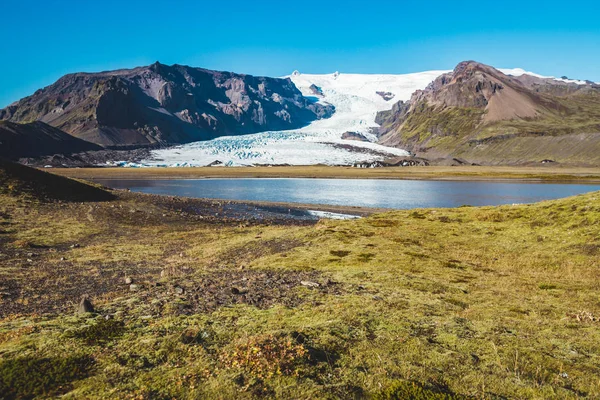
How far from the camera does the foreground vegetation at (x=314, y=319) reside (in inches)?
324

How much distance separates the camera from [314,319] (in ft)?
40.0

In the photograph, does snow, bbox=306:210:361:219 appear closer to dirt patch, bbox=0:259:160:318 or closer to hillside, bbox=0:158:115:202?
hillside, bbox=0:158:115:202

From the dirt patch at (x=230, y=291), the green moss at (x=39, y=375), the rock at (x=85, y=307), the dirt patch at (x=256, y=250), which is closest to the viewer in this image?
the green moss at (x=39, y=375)

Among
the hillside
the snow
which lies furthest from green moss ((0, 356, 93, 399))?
the snow

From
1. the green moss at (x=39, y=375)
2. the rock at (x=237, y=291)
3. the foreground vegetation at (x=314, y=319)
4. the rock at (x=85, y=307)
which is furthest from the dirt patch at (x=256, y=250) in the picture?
the green moss at (x=39, y=375)

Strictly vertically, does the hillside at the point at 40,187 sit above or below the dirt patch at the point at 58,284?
above

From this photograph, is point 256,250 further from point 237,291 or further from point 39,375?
point 39,375

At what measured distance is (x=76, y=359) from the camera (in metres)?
8.85

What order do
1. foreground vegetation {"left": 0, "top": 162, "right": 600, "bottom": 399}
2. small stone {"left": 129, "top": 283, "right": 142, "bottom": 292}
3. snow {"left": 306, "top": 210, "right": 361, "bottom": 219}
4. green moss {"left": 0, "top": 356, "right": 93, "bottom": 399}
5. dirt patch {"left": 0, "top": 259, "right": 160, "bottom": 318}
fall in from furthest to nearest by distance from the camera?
snow {"left": 306, "top": 210, "right": 361, "bottom": 219}
small stone {"left": 129, "top": 283, "right": 142, "bottom": 292}
dirt patch {"left": 0, "top": 259, "right": 160, "bottom": 318}
foreground vegetation {"left": 0, "top": 162, "right": 600, "bottom": 399}
green moss {"left": 0, "top": 356, "right": 93, "bottom": 399}

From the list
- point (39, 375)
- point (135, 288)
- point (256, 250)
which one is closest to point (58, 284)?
point (135, 288)

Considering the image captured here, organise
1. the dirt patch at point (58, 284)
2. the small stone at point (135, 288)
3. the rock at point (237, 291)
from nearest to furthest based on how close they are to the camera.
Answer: the rock at point (237, 291) → the dirt patch at point (58, 284) → the small stone at point (135, 288)

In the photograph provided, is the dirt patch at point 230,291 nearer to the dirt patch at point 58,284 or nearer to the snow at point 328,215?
the dirt patch at point 58,284

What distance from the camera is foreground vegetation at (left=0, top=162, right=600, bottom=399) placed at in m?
8.23

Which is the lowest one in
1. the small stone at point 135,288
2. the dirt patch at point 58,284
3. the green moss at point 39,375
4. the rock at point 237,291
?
the dirt patch at point 58,284
